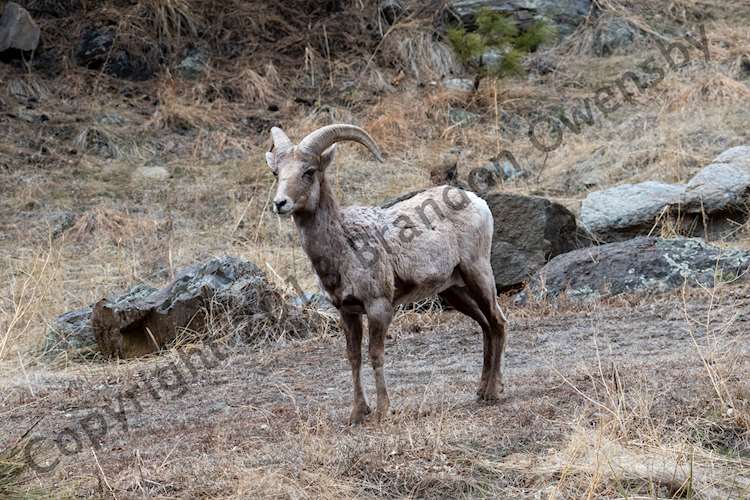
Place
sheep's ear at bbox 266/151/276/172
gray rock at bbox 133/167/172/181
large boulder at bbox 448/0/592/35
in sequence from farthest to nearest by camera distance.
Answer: large boulder at bbox 448/0/592/35
gray rock at bbox 133/167/172/181
sheep's ear at bbox 266/151/276/172

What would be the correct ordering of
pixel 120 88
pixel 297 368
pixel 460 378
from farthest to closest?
pixel 120 88 → pixel 297 368 → pixel 460 378

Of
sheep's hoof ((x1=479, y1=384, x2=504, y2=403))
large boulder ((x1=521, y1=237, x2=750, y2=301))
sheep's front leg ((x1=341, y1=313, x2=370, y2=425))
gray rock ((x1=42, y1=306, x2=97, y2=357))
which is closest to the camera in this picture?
sheep's front leg ((x1=341, y1=313, x2=370, y2=425))

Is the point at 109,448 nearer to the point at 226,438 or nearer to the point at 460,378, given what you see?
the point at 226,438

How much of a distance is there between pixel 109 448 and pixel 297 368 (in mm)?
2240

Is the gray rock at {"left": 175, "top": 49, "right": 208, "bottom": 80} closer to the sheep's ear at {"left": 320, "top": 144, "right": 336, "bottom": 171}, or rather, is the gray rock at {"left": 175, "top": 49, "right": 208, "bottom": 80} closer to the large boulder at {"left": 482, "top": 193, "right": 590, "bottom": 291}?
the large boulder at {"left": 482, "top": 193, "right": 590, "bottom": 291}

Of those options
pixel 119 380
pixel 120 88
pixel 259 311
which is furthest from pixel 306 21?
pixel 119 380

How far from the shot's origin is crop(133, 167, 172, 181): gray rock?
555 inches

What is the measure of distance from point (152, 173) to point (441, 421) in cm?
939

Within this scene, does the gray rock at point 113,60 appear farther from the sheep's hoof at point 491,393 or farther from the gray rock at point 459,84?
the sheep's hoof at point 491,393

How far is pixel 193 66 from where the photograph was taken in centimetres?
1641

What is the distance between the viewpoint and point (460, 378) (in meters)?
7.42

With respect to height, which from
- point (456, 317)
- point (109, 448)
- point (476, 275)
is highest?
point (476, 275)

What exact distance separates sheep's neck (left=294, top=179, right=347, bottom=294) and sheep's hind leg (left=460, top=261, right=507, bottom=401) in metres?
0.88

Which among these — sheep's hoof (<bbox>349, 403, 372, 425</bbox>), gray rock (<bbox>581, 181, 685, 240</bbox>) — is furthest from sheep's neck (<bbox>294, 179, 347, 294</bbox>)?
gray rock (<bbox>581, 181, 685, 240</bbox>)
